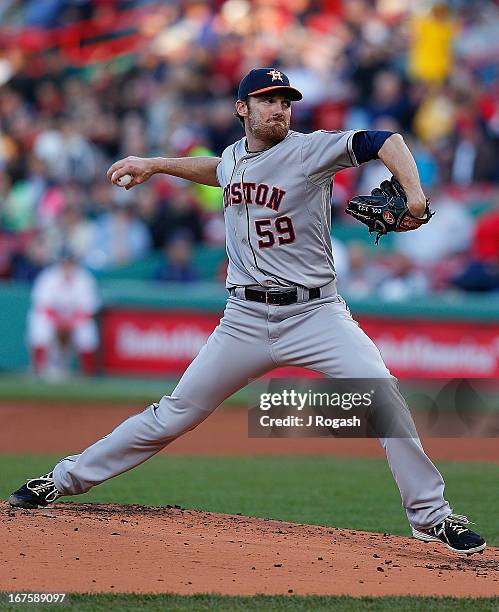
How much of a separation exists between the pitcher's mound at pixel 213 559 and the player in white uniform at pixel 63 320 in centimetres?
768

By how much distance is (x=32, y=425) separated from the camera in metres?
11.3

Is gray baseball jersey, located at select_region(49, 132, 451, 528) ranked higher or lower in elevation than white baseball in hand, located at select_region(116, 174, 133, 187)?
lower

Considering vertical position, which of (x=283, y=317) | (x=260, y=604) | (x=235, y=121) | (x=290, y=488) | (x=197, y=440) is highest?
(x=235, y=121)

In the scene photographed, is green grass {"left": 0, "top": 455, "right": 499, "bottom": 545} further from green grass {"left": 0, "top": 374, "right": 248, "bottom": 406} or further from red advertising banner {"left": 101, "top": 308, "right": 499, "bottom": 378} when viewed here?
red advertising banner {"left": 101, "top": 308, "right": 499, "bottom": 378}

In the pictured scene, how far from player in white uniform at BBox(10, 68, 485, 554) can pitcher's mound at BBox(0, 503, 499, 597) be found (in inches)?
9.1

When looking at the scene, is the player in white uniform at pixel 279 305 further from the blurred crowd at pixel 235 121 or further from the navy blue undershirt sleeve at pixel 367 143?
the blurred crowd at pixel 235 121

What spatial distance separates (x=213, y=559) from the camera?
5.30 m

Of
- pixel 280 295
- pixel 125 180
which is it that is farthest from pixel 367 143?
pixel 125 180

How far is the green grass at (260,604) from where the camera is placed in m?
4.61

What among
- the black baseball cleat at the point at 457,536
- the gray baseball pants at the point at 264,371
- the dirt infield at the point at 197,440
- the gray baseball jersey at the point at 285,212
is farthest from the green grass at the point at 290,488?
the gray baseball jersey at the point at 285,212

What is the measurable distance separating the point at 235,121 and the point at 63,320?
3.64 metres

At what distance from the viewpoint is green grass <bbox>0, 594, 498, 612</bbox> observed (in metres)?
4.61

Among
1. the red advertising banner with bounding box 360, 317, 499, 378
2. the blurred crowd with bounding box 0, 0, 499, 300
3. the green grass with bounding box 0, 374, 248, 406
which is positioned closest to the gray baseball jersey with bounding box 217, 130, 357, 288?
the green grass with bounding box 0, 374, 248, 406

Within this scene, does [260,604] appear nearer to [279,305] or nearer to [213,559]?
[213,559]
